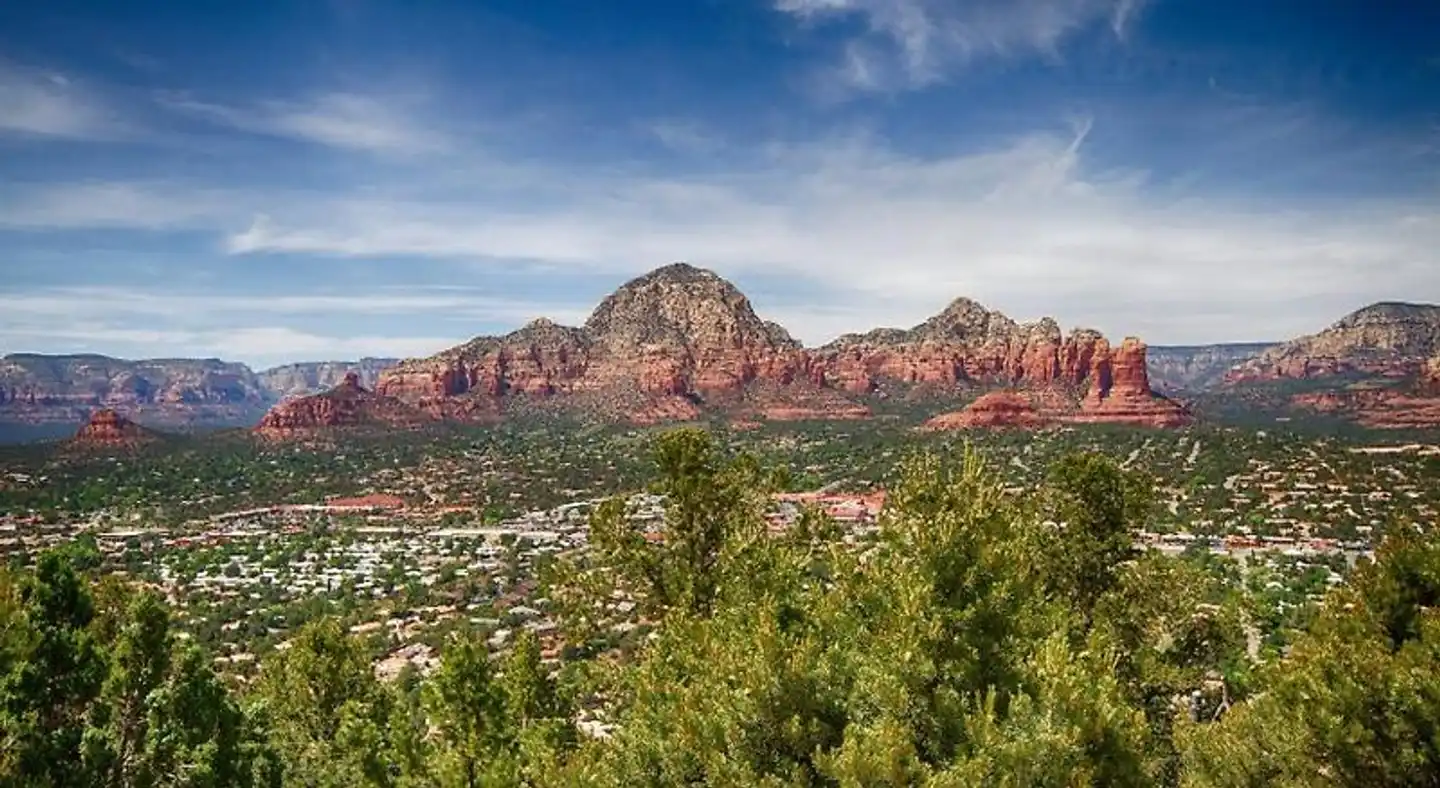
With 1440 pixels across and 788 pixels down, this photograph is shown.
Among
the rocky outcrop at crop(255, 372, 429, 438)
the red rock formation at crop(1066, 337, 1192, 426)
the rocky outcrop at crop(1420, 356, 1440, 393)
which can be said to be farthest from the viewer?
the rocky outcrop at crop(255, 372, 429, 438)

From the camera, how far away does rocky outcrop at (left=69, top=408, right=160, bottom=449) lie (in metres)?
167

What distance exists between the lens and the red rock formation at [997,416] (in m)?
157

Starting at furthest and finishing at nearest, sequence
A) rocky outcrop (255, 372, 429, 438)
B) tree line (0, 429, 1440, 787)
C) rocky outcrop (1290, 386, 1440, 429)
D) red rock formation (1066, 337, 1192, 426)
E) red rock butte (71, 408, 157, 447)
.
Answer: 1. rocky outcrop (255, 372, 429, 438)
2. red rock butte (71, 408, 157, 447)
3. rocky outcrop (1290, 386, 1440, 429)
4. red rock formation (1066, 337, 1192, 426)
5. tree line (0, 429, 1440, 787)

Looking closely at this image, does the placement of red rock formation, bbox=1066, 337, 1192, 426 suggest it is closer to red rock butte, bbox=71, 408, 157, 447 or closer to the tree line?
the tree line

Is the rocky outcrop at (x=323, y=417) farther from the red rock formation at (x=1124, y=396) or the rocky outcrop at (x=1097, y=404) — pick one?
the red rock formation at (x=1124, y=396)

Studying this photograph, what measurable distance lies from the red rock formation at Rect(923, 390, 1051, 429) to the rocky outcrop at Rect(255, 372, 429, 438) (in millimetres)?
104709

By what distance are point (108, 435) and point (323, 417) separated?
35003 millimetres

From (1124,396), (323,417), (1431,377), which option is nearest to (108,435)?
(323,417)

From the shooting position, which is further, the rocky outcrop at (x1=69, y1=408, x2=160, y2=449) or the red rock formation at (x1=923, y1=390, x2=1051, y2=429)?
the rocky outcrop at (x1=69, y1=408, x2=160, y2=449)

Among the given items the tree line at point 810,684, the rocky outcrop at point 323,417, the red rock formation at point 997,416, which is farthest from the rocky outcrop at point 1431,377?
the tree line at point 810,684

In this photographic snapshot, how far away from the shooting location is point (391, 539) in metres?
94.4

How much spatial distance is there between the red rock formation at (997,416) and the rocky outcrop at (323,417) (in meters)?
105

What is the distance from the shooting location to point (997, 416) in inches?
6211

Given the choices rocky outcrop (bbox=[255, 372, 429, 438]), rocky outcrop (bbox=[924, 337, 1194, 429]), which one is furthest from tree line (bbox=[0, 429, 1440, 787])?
rocky outcrop (bbox=[255, 372, 429, 438])
